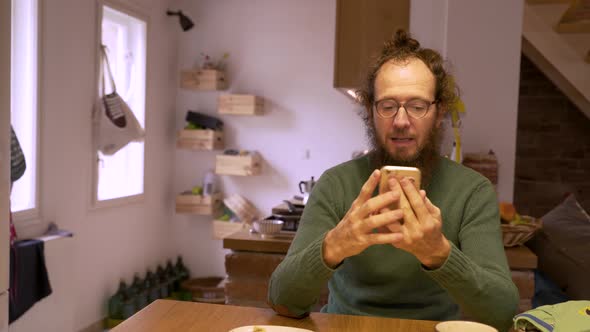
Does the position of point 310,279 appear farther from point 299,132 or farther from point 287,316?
point 299,132

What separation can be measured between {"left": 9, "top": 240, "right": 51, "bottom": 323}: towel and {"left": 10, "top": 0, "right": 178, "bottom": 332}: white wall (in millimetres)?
146

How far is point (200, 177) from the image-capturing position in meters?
5.29

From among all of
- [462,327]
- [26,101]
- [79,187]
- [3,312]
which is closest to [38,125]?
[26,101]

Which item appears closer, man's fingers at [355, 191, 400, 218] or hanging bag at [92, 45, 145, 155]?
man's fingers at [355, 191, 400, 218]

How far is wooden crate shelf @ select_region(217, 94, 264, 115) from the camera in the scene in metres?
4.88

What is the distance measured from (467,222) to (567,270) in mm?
1196

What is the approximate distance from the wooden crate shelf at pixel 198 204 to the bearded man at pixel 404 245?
11.3ft

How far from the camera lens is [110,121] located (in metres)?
4.03

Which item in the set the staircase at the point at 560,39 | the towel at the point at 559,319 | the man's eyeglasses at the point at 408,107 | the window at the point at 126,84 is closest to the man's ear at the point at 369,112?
the man's eyeglasses at the point at 408,107

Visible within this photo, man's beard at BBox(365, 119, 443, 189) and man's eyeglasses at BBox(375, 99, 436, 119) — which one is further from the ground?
man's eyeglasses at BBox(375, 99, 436, 119)

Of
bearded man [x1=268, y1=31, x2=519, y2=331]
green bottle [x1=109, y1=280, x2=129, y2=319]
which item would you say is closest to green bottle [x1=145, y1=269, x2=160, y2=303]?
green bottle [x1=109, y1=280, x2=129, y2=319]

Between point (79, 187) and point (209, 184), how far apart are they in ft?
4.58

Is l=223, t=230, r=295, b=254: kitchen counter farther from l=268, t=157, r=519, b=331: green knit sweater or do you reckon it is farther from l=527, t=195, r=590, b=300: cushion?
l=527, t=195, r=590, b=300: cushion

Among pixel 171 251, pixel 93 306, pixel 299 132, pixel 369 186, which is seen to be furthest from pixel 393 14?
pixel 171 251
